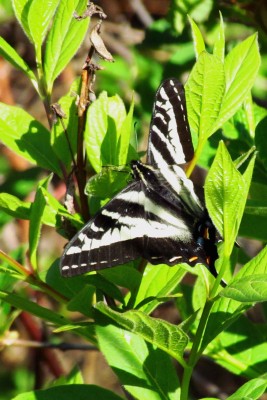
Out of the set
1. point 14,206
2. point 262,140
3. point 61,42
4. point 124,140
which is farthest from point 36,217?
point 262,140

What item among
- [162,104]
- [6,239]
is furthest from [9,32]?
[162,104]

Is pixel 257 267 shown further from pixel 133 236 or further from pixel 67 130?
pixel 67 130

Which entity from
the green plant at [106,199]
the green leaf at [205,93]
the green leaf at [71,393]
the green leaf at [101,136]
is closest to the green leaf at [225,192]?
the green plant at [106,199]

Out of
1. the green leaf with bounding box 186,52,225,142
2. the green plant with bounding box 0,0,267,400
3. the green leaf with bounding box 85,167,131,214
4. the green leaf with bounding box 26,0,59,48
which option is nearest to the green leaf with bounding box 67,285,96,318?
the green plant with bounding box 0,0,267,400

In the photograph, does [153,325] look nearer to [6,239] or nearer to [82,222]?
[82,222]

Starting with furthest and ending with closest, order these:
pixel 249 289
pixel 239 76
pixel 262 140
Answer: pixel 262 140 < pixel 239 76 < pixel 249 289

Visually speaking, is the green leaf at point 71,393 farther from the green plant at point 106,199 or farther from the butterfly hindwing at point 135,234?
the butterfly hindwing at point 135,234

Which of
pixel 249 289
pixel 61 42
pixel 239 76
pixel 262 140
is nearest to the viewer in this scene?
pixel 249 289
